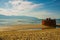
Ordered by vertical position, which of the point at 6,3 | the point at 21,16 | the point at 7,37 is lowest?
the point at 7,37

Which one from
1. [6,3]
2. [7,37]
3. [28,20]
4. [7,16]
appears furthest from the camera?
[28,20]

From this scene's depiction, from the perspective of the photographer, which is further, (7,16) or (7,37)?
(7,16)

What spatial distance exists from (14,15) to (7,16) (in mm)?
485

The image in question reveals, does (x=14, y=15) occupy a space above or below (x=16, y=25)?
above

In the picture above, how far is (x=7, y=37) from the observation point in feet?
19.1

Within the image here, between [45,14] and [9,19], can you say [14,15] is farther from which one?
[45,14]

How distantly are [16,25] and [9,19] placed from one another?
31.4 inches

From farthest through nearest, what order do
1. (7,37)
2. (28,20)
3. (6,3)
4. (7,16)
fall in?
(28,20)
(7,16)
(6,3)
(7,37)

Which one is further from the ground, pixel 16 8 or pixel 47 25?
pixel 16 8

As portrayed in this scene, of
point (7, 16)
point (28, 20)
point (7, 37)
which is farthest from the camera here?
point (28, 20)

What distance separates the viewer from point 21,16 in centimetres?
1074

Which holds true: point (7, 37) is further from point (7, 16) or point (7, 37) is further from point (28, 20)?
point (28, 20)

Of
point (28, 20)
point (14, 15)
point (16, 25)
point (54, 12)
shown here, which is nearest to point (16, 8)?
point (14, 15)

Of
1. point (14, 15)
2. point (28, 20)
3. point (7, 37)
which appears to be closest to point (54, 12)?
point (28, 20)
